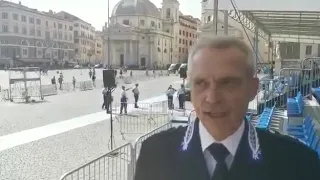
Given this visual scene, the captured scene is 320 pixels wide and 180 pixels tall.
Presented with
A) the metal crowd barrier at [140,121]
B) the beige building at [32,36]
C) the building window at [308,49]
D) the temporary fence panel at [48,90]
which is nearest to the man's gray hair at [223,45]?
the metal crowd barrier at [140,121]

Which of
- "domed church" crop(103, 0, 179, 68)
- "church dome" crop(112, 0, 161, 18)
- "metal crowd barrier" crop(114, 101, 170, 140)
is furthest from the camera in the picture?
"church dome" crop(112, 0, 161, 18)

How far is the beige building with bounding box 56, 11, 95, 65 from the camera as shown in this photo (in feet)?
386

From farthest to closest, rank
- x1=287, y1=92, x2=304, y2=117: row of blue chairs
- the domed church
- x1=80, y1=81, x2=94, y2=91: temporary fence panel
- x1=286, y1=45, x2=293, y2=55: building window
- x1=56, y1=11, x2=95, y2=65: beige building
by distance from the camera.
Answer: x1=56, y1=11, x2=95, y2=65: beige building < the domed church < x1=80, y1=81, x2=94, y2=91: temporary fence panel < x1=286, y1=45, x2=293, y2=55: building window < x1=287, y1=92, x2=304, y2=117: row of blue chairs

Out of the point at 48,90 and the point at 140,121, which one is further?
the point at 48,90

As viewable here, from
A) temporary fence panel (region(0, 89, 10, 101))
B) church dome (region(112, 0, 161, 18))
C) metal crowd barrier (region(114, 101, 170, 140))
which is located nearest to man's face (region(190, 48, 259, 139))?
metal crowd barrier (region(114, 101, 170, 140))

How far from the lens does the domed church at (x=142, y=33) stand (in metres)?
91.8

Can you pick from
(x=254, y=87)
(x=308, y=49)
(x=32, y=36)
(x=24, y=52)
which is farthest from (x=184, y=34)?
(x=254, y=87)

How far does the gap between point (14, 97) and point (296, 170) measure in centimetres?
2744

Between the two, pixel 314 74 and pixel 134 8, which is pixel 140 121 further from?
pixel 134 8

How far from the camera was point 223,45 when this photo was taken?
4.66ft

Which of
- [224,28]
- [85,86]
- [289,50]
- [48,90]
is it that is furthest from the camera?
[85,86]

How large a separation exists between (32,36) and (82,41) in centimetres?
2582

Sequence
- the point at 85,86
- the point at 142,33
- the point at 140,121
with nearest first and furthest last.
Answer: the point at 140,121, the point at 85,86, the point at 142,33

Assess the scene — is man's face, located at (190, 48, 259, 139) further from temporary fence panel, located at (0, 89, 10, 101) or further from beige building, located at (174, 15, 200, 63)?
beige building, located at (174, 15, 200, 63)
